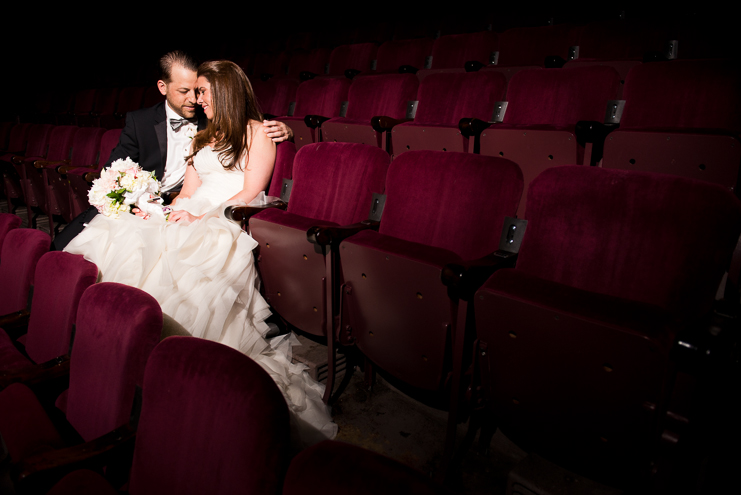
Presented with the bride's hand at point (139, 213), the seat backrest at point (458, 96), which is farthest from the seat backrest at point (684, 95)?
the bride's hand at point (139, 213)

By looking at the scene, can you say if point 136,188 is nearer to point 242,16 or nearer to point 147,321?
point 147,321

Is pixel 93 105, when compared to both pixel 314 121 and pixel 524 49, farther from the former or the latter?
pixel 524 49

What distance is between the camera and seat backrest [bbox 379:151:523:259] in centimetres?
51

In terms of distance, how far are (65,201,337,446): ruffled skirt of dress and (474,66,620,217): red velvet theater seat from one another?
42 centimetres

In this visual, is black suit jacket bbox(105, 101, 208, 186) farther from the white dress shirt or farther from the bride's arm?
the bride's arm

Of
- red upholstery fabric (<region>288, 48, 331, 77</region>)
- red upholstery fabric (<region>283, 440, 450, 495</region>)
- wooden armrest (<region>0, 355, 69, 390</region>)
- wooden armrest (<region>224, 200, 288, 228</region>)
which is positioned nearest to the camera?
red upholstery fabric (<region>283, 440, 450, 495</region>)

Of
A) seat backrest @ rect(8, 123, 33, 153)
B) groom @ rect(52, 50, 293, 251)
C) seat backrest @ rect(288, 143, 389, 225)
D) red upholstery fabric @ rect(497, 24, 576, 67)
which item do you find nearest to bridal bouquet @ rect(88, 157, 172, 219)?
groom @ rect(52, 50, 293, 251)

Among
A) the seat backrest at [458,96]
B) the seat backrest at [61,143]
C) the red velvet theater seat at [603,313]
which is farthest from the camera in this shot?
the seat backrest at [61,143]

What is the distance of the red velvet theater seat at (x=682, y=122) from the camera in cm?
55

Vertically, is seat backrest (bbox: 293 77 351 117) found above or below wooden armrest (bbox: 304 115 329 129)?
above

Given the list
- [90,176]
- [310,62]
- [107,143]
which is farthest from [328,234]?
[310,62]

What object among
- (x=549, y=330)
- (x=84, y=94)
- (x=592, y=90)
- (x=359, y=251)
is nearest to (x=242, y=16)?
(x=84, y=94)

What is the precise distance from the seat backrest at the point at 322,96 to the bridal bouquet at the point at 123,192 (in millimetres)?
530

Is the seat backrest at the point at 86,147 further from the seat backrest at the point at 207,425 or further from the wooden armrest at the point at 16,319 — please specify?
the seat backrest at the point at 207,425
